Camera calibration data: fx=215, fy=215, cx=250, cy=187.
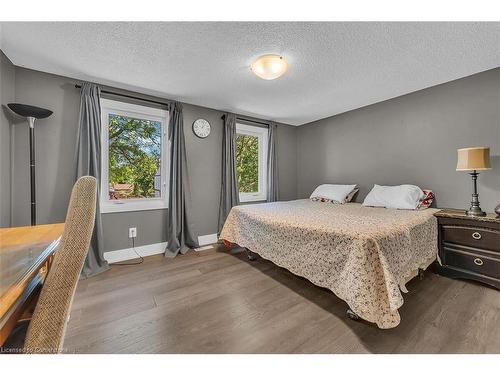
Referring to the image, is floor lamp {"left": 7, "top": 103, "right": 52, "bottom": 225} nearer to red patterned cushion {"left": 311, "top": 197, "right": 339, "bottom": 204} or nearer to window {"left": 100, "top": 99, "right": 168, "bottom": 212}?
window {"left": 100, "top": 99, "right": 168, "bottom": 212}

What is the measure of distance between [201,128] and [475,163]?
324 cm

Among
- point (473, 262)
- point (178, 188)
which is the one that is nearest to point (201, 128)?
point (178, 188)

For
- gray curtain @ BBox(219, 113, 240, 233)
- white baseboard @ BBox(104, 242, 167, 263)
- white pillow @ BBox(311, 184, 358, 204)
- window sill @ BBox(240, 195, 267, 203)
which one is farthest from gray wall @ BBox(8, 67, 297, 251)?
white pillow @ BBox(311, 184, 358, 204)

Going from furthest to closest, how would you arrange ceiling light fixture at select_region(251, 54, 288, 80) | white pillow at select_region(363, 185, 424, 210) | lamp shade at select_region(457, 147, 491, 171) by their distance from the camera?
white pillow at select_region(363, 185, 424, 210)
lamp shade at select_region(457, 147, 491, 171)
ceiling light fixture at select_region(251, 54, 288, 80)

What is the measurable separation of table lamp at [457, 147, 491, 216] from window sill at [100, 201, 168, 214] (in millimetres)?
3494

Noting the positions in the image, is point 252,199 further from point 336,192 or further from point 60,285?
point 60,285

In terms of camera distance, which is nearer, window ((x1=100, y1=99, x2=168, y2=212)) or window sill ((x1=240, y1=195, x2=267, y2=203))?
window ((x1=100, y1=99, x2=168, y2=212))

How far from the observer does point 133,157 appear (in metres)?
2.90

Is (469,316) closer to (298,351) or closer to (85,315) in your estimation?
(298,351)

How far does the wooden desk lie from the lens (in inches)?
24.0

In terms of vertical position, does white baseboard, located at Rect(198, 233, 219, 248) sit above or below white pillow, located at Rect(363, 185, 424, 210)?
below
